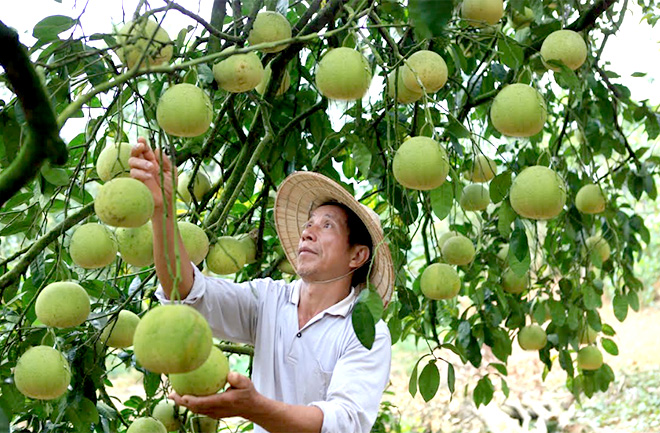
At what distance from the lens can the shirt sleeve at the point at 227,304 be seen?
1713 mm

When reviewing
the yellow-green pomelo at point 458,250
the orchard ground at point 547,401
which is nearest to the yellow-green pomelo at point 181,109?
the yellow-green pomelo at point 458,250

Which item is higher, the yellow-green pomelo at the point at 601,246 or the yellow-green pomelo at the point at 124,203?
the yellow-green pomelo at the point at 601,246

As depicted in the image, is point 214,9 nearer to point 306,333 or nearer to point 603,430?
point 306,333

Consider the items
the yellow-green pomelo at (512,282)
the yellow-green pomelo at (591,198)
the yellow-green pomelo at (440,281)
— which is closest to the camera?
the yellow-green pomelo at (440,281)

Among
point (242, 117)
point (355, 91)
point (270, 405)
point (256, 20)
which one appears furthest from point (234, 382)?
point (242, 117)

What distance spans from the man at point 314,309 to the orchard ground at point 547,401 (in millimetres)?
2877

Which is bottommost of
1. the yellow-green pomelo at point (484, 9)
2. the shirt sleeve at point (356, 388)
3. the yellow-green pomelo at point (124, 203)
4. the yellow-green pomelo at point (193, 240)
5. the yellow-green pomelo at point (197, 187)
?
the shirt sleeve at point (356, 388)

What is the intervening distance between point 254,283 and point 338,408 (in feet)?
1.63

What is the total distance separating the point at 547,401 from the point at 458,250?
4.02 m

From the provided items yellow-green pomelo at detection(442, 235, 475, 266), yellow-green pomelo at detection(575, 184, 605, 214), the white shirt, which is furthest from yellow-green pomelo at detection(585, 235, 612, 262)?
the white shirt

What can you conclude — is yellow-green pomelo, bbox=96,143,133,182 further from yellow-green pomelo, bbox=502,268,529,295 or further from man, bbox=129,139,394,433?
yellow-green pomelo, bbox=502,268,529,295

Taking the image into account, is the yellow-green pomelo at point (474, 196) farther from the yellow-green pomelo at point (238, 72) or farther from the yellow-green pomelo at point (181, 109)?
the yellow-green pomelo at point (181, 109)

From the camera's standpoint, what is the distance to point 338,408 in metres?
1.52

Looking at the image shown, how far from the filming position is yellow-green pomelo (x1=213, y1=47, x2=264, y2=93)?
138 centimetres
